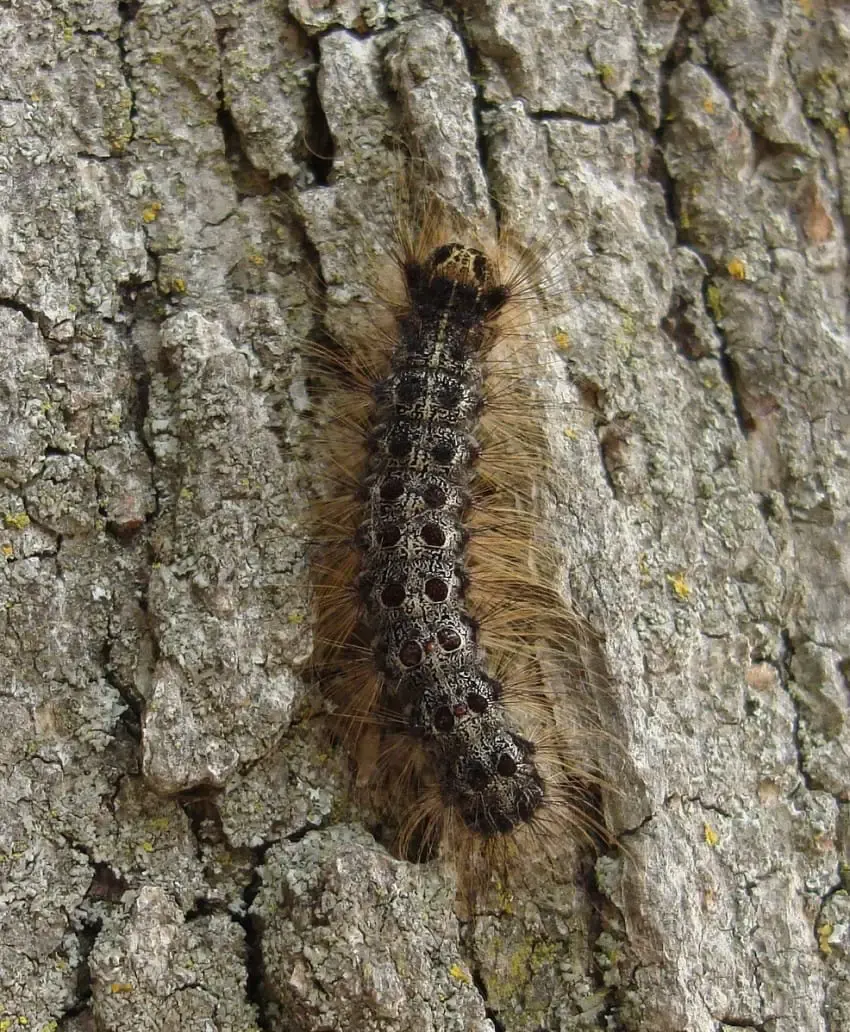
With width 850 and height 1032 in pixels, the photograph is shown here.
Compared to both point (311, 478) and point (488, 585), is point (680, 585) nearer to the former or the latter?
point (488, 585)

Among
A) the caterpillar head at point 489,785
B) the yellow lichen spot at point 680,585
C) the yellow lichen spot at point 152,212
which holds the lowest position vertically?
the caterpillar head at point 489,785

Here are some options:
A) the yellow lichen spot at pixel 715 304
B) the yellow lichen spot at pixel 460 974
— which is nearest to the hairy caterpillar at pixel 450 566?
the yellow lichen spot at pixel 460 974

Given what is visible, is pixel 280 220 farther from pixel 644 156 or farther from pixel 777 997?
pixel 777 997

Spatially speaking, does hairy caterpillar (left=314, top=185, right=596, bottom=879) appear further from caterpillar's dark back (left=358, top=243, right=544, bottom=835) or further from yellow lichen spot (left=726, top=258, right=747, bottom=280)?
yellow lichen spot (left=726, top=258, right=747, bottom=280)

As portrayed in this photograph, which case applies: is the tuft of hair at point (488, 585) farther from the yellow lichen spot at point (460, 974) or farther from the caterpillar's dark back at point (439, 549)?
the yellow lichen spot at point (460, 974)

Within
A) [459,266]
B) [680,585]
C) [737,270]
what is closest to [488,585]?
[680,585]

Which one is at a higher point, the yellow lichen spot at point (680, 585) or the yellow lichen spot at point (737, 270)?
the yellow lichen spot at point (737, 270)
